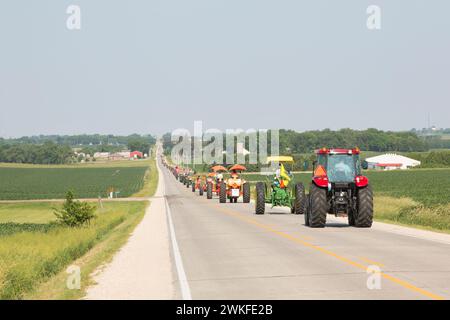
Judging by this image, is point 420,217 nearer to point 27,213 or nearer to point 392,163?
point 27,213

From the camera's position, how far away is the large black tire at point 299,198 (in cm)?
3297

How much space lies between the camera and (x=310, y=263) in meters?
16.3

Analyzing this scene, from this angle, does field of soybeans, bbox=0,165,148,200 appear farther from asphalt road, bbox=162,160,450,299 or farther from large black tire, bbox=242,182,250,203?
asphalt road, bbox=162,160,450,299

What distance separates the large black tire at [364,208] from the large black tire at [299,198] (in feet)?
20.4

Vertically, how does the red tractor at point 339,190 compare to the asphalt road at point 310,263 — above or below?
above

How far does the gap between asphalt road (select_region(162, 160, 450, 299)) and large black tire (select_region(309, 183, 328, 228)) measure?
1.49ft

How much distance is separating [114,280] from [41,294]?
1.41 m

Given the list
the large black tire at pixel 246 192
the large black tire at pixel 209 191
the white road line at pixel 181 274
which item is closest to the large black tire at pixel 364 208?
the white road line at pixel 181 274

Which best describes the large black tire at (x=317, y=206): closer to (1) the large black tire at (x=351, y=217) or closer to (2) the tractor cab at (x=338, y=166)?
(2) the tractor cab at (x=338, y=166)

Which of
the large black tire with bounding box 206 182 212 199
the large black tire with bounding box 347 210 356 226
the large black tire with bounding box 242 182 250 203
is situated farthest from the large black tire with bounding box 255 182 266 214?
the large black tire with bounding box 206 182 212 199

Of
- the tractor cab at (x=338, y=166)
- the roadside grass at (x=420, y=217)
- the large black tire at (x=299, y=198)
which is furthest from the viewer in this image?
the large black tire at (x=299, y=198)

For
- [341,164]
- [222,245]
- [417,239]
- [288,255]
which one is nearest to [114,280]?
[288,255]

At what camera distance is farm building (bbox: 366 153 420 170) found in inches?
6752
